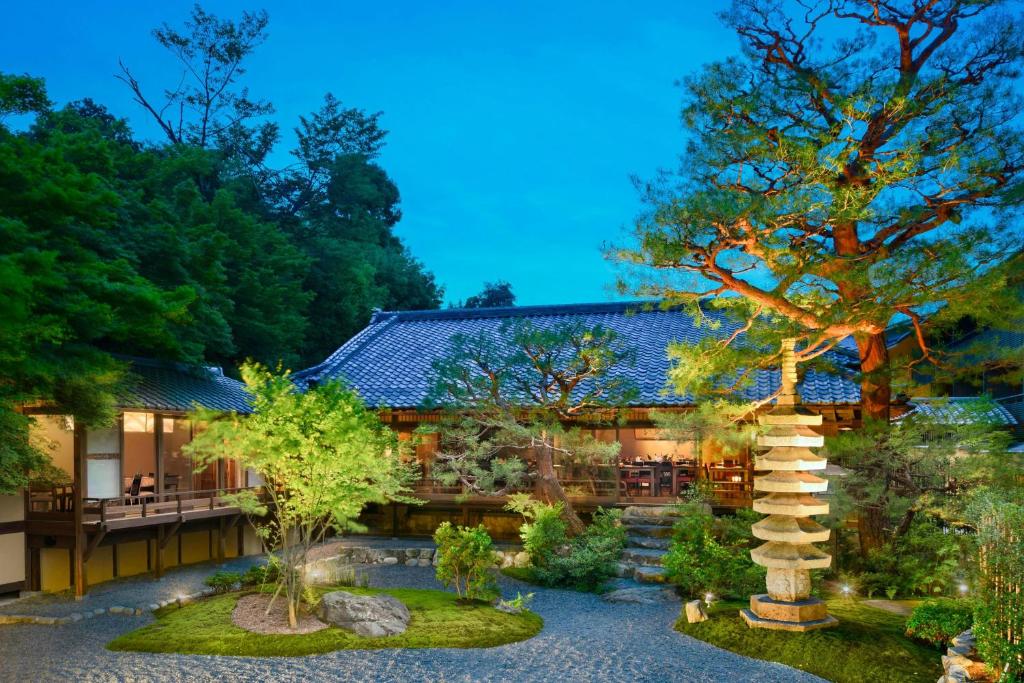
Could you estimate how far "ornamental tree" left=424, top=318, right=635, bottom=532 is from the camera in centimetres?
1342

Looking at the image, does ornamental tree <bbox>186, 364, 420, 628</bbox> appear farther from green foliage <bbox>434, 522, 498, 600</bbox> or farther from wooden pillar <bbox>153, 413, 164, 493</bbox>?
wooden pillar <bbox>153, 413, 164, 493</bbox>

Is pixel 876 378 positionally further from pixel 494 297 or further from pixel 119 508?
pixel 494 297

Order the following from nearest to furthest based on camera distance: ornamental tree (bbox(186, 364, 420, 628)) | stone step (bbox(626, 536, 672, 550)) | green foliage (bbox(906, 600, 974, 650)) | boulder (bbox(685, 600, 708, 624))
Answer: green foliage (bbox(906, 600, 974, 650))
boulder (bbox(685, 600, 708, 624))
ornamental tree (bbox(186, 364, 420, 628))
stone step (bbox(626, 536, 672, 550))

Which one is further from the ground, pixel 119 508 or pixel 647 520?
pixel 119 508

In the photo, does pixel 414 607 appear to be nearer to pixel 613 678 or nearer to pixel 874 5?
pixel 613 678

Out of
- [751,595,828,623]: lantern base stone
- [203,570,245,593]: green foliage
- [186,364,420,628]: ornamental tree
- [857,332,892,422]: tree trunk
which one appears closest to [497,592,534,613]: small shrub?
[186,364,420,628]: ornamental tree

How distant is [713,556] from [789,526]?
90.5 inches

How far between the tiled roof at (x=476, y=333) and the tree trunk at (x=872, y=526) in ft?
12.1

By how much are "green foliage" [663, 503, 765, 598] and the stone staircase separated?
22.5 inches

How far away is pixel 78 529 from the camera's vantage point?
482 inches

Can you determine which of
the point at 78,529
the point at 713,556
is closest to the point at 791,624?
the point at 713,556

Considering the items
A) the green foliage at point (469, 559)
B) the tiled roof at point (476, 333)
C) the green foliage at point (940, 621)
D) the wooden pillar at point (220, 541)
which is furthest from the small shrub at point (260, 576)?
the green foliage at point (940, 621)

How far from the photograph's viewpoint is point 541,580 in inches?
524

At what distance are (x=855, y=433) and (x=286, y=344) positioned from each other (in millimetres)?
15498
